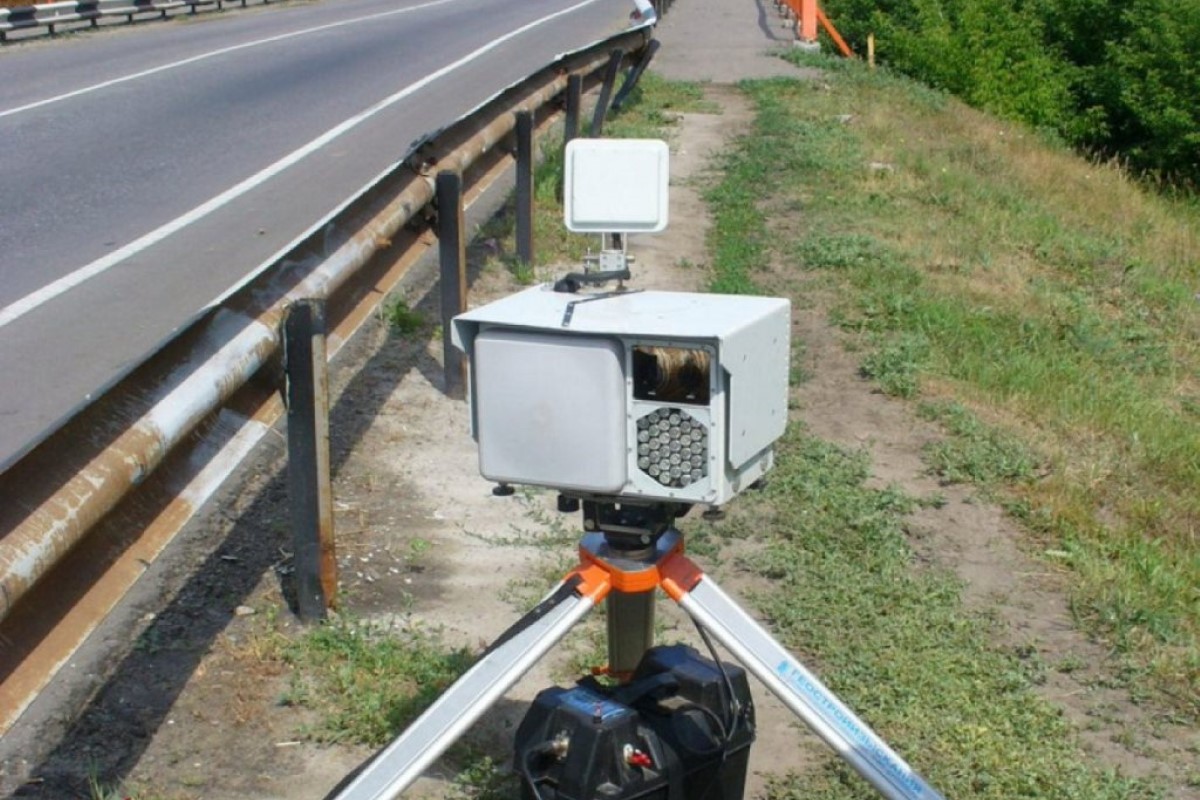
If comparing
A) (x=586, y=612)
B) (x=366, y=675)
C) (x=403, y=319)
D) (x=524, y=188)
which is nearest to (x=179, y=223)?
(x=524, y=188)

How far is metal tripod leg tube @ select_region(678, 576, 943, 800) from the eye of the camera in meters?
2.86

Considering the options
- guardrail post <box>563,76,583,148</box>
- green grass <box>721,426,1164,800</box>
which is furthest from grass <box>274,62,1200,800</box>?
guardrail post <box>563,76,583,148</box>

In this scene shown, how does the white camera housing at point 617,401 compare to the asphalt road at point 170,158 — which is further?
the asphalt road at point 170,158

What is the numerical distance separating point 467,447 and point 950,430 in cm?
193

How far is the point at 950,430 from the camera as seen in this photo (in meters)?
6.31

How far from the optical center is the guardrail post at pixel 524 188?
324 inches

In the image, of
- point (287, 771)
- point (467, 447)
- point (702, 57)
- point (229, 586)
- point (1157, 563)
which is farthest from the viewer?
point (702, 57)

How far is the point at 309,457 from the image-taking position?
4.35 m

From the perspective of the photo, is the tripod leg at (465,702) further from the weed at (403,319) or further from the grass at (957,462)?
the weed at (403,319)

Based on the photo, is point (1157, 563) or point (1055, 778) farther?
point (1157, 563)

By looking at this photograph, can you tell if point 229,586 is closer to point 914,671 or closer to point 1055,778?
point 914,671

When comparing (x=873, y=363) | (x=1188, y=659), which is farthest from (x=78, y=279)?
(x=1188, y=659)

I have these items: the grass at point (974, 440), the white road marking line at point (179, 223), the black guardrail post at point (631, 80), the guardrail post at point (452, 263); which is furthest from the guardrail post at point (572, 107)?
the black guardrail post at point (631, 80)

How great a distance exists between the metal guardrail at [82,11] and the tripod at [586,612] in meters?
A: 23.2
